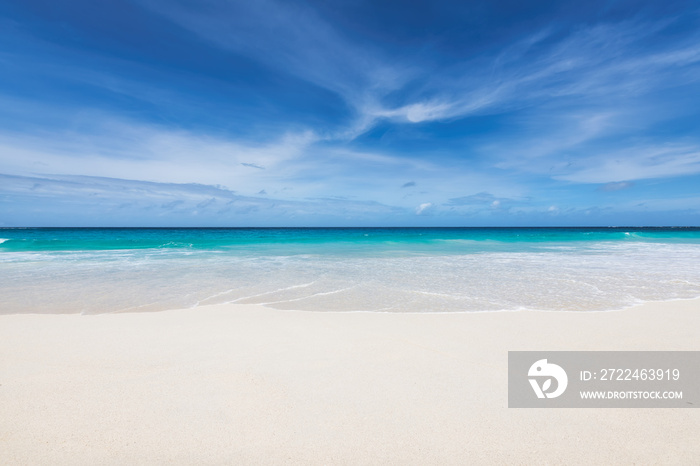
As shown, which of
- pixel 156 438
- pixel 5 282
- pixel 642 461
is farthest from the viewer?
pixel 5 282

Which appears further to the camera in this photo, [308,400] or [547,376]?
[547,376]

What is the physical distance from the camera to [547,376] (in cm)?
371

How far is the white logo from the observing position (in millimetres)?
3395

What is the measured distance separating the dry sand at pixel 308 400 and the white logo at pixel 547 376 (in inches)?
11.5

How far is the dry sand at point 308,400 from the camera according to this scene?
257 centimetres

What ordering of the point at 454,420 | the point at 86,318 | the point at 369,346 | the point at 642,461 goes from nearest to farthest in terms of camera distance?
the point at 642,461 < the point at 454,420 < the point at 369,346 < the point at 86,318

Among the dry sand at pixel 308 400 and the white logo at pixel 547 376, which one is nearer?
the dry sand at pixel 308 400

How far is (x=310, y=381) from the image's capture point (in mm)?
3580

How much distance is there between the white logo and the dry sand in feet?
0.96

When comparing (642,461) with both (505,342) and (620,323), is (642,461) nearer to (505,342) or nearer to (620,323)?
(505,342)

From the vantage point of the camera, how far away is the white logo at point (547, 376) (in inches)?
134

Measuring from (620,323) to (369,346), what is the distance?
4.34 m

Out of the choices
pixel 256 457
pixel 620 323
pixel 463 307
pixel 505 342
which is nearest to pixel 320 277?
pixel 463 307

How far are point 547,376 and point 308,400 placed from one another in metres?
2.65
